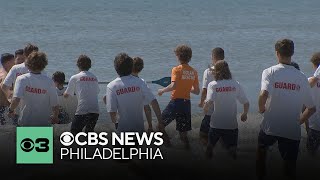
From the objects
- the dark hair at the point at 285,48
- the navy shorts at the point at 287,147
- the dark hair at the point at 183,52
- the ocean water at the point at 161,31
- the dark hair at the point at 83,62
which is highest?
the dark hair at the point at 285,48

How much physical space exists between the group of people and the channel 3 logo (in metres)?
0.10

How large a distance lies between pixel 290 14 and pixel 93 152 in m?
57.6

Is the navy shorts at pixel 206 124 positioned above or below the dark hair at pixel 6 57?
below

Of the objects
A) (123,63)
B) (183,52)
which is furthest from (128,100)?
(183,52)

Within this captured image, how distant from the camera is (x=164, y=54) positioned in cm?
3972

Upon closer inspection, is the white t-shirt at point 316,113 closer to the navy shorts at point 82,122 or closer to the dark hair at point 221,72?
the dark hair at point 221,72

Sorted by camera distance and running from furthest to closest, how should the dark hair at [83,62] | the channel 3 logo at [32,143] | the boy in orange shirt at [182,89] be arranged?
the boy in orange shirt at [182,89] → the dark hair at [83,62] → the channel 3 logo at [32,143]

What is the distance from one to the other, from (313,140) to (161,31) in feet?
138

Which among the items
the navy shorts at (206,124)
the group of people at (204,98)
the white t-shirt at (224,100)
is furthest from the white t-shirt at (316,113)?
the navy shorts at (206,124)

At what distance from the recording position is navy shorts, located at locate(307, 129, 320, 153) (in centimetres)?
1123

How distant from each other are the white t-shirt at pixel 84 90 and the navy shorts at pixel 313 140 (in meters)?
3.25

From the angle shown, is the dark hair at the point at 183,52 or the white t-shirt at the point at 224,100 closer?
the white t-shirt at the point at 224,100

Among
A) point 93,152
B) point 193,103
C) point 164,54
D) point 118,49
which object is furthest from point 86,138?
point 118,49

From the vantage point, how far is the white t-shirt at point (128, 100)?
32.9ft
